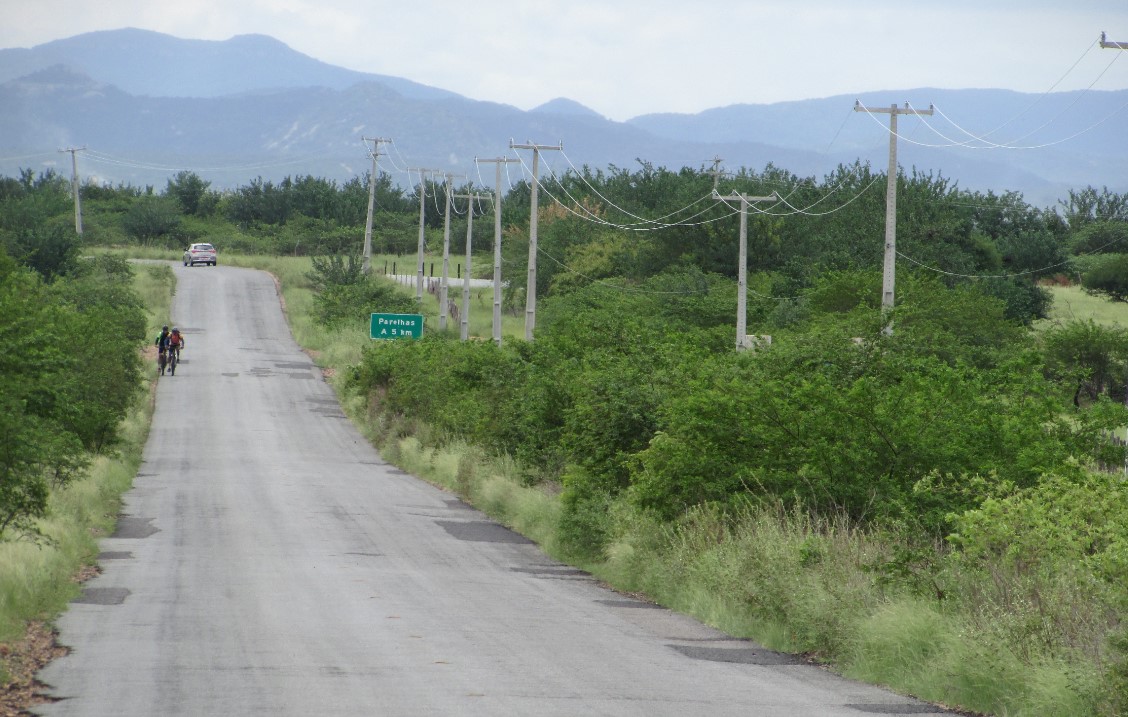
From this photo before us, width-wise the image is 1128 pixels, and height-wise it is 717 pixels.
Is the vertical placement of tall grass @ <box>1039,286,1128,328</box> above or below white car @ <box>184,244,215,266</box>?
below

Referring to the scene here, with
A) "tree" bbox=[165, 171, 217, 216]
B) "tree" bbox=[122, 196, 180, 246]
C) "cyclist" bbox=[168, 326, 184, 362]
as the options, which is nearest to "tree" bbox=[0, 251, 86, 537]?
"cyclist" bbox=[168, 326, 184, 362]

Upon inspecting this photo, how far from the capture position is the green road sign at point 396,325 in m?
50.0

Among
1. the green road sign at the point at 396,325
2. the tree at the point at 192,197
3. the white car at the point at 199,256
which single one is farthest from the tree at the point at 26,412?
the tree at the point at 192,197

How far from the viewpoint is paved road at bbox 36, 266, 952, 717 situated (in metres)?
9.19

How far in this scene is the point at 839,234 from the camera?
63094mm

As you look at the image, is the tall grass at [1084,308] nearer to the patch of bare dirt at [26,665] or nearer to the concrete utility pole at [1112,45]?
the concrete utility pole at [1112,45]

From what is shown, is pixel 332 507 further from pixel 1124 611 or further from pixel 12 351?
pixel 1124 611

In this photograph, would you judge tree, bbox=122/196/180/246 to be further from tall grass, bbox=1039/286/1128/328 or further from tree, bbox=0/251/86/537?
tree, bbox=0/251/86/537

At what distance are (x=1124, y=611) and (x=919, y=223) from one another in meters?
56.1

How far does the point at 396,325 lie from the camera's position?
50.5m

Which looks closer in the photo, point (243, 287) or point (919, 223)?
point (919, 223)

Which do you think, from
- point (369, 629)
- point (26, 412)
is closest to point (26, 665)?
point (369, 629)

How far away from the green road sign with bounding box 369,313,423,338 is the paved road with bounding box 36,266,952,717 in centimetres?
2157

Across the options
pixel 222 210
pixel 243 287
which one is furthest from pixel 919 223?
pixel 222 210
